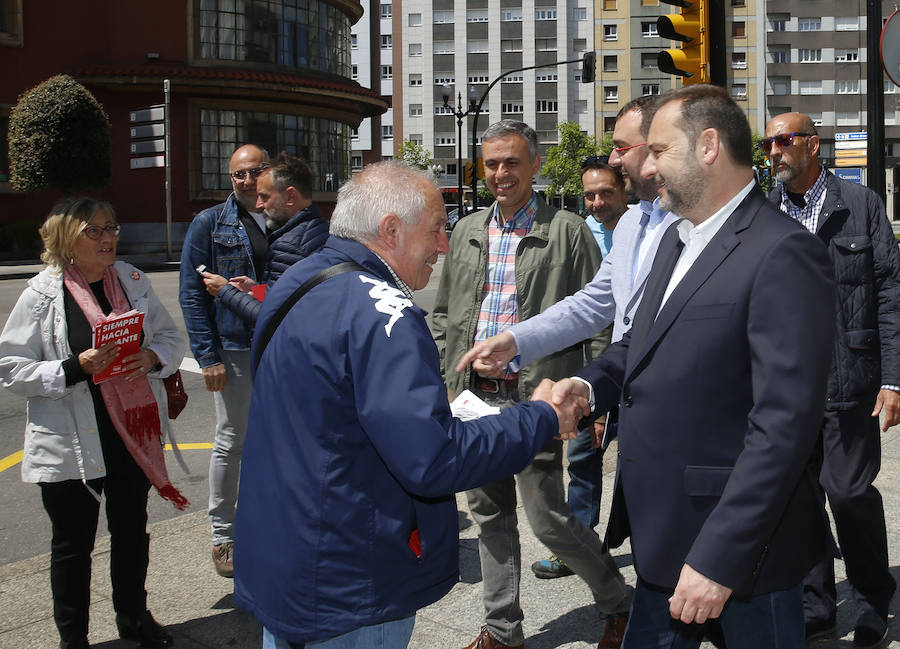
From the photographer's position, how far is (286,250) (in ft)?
15.3

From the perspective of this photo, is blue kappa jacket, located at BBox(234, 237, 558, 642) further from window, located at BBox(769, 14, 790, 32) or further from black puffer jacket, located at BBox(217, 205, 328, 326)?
window, located at BBox(769, 14, 790, 32)

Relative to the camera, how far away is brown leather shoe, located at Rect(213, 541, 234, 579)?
4664 millimetres

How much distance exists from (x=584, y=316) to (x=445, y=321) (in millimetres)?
947

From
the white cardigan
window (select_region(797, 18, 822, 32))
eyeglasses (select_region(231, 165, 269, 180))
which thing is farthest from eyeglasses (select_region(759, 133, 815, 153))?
window (select_region(797, 18, 822, 32))

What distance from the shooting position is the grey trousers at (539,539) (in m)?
3.81

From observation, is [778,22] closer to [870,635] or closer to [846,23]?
[846,23]

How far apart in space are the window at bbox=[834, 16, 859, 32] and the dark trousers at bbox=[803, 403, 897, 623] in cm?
8851

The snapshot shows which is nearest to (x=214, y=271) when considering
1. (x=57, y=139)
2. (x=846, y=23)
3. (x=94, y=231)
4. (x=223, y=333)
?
(x=223, y=333)

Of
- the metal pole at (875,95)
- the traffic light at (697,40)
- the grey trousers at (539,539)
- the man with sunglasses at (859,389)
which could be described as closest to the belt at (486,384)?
the grey trousers at (539,539)

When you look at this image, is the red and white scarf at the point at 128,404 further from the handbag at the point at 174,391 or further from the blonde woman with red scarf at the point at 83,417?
the handbag at the point at 174,391

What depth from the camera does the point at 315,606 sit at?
2260 mm

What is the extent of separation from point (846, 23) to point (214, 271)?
3495 inches

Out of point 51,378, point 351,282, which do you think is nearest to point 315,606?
point 351,282

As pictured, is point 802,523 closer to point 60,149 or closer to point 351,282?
point 351,282
